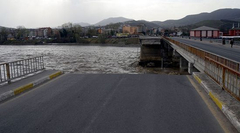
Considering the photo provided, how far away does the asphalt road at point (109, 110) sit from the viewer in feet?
17.6

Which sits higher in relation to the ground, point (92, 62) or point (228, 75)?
point (228, 75)

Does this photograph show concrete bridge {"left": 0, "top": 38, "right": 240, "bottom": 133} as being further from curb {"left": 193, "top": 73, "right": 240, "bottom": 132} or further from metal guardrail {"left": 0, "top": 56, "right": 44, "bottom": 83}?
metal guardrail {"left": 0, "top": 56, "right": 44, "bottom": 83}

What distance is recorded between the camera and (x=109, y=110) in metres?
6.58

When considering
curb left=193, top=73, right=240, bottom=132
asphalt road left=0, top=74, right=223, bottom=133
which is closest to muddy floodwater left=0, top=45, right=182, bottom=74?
asphalt road left=0, top=74, right=223, bottom=133

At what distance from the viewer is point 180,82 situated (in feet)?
35.1

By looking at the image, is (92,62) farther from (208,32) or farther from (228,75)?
(208,32)

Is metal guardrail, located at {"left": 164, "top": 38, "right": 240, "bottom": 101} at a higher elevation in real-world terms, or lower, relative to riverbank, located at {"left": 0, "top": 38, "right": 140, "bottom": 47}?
lower

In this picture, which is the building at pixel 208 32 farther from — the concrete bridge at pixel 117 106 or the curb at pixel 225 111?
the curb at pixel 225 111

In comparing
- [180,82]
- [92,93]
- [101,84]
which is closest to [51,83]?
[101,84]

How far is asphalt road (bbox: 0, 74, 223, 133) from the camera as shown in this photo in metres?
5.38

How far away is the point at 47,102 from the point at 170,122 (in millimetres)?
3799

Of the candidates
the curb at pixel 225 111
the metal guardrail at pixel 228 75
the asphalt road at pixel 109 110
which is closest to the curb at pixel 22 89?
the asphalt road at pixel 109 110

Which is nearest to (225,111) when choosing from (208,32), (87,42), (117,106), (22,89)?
(117,106)

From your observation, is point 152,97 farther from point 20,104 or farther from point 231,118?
point 20,104
